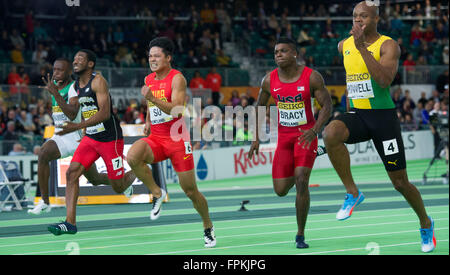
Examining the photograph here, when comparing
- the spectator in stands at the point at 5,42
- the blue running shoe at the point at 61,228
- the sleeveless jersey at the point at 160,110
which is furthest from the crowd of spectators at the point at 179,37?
the sleeveless jersey at the point at 160,110

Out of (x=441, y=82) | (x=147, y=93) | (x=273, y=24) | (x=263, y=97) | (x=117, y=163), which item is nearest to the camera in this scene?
(x=147, y=93)

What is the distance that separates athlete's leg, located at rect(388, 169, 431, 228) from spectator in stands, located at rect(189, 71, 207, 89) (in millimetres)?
17427

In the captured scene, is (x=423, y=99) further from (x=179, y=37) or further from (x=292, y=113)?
(x=292, y=113)

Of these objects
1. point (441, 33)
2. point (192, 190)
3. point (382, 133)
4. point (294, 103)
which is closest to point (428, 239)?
point (382, 133)

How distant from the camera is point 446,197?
1703cm

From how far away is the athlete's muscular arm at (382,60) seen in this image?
8219 mm

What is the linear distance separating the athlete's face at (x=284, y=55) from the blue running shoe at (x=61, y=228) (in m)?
3.30

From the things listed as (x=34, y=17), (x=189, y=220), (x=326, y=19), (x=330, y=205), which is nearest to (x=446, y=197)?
(x=330, y=205)

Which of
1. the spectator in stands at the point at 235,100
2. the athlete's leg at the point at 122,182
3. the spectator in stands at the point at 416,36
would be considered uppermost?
the spectator in stands at the point at 416,36

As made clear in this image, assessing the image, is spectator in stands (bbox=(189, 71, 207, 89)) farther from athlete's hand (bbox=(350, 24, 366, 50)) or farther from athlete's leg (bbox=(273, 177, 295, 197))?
athlete's hand (bbox=(350, 24, 366, 50))

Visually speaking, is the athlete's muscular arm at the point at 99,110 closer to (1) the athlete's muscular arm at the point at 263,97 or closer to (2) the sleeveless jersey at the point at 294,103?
(1) the athlete's muscular arm at the point at 263,97

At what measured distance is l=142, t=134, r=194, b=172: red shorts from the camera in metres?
9.44

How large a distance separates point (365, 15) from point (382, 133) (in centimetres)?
131

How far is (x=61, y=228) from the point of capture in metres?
9.68
